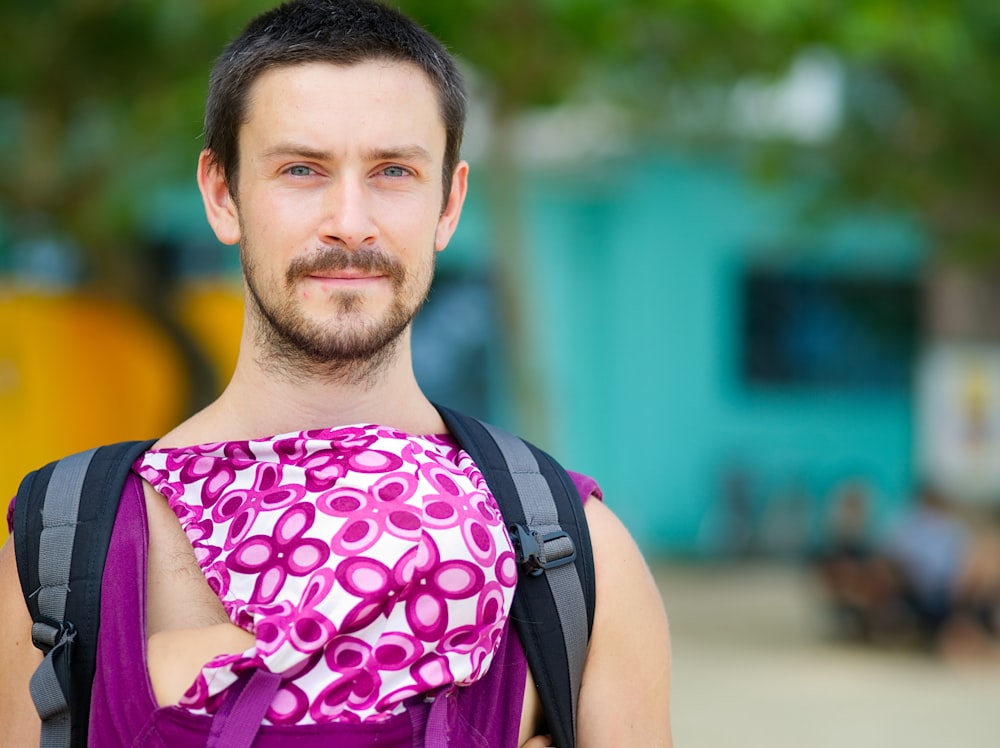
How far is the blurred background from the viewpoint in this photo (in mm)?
8312

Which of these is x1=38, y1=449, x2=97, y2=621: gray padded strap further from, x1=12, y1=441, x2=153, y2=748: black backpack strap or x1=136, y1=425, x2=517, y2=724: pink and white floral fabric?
x1=136, y1=425, x2=517, y2=724: pink and white floral fabric

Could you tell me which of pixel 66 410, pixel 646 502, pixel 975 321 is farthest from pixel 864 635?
pixel 66 410

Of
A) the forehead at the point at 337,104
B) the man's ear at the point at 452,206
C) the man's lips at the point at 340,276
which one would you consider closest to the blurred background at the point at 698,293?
the man's ear at the point at 452,206

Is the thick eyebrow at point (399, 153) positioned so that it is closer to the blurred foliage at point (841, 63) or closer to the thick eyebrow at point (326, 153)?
the thick eyebrow at point (326, 153)

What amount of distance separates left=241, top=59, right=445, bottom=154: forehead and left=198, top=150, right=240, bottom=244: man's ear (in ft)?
0.34

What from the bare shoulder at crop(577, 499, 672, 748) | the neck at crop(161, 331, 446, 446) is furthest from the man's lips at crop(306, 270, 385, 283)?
the bare shoulder at crop(577, 499, 672, 748)

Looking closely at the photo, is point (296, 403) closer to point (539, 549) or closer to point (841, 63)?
point (539, 549)

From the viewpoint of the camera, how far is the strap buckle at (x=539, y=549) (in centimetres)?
190

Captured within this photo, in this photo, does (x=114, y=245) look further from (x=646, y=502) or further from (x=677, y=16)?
Answer: (x=646, y=502)

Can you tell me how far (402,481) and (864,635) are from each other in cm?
1049

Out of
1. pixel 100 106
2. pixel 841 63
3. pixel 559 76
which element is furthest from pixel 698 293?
pixel 100 106

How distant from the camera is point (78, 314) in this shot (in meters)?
10.7

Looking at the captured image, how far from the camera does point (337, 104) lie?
1915 mm

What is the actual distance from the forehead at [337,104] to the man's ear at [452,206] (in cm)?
14
